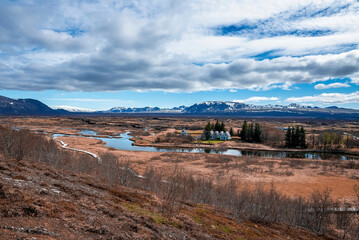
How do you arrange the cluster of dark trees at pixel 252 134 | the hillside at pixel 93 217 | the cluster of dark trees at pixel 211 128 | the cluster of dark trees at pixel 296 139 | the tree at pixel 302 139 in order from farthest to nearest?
the cluster of dark trees at pixel 211 128 < the cluster of dark trees at pixel 252 134 < the cluster of dark trees at pixel 296 139 < the tree at pixel 302 139 < the hillside at pixel 93 217

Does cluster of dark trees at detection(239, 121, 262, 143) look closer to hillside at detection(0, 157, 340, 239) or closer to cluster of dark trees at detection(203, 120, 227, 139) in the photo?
cluster of dark trees at detection(203, 120, 227, 139)

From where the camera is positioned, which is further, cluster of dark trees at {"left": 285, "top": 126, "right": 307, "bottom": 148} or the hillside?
cluster of dark trees at {"left": 285, "top": 126, "right": 307, "bottom": 148}

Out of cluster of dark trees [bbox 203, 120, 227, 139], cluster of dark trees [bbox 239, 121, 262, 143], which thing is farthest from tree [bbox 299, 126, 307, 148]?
cluster of dark trees [bbox 203, 120, 227, 139]

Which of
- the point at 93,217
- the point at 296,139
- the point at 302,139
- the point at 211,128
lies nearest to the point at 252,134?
the point at 296,139

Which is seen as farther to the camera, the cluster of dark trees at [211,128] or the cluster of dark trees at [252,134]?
the cluster of dark trees at [211,128]

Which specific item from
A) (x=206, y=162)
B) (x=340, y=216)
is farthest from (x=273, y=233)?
(x=206, y=162)

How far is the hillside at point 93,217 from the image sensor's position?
9.63m

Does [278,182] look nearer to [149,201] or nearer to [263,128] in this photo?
[149,201]

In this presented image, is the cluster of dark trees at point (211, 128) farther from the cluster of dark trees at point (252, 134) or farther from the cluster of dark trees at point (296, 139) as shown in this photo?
the cluster of dark trees at point (296, 139)

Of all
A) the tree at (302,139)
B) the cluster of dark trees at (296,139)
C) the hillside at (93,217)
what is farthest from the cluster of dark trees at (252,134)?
the hillside at (93,217)

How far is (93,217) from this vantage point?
459 inches

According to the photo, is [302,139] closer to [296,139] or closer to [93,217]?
[296,139]

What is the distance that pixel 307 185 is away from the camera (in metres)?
42.3

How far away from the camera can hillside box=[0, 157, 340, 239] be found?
31.6 ft
